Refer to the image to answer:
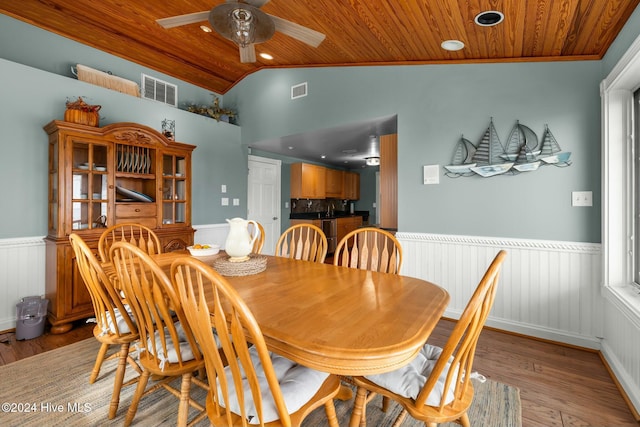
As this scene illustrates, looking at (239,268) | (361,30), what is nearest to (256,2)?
(361,30)

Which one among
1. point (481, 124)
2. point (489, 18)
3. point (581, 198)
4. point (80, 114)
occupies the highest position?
point (489, 18)

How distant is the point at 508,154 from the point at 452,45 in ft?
3.43

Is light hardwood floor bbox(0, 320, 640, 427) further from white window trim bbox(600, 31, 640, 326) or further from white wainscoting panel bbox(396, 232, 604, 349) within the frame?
white window trim bbox(600, 31, 640, 326)

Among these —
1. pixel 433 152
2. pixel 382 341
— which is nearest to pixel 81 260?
pixel 382 341

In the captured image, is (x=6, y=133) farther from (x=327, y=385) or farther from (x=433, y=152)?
(x=433, y=152)

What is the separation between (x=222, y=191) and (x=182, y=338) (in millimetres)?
3272

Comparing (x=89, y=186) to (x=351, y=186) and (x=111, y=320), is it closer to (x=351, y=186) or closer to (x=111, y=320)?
(x=111, y=320)

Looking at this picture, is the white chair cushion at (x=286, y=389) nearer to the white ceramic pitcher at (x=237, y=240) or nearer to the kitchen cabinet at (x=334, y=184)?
the white ceramic pitcher at (x=237, y=240)

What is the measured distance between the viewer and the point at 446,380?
1.02 meters

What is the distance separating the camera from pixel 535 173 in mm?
2621

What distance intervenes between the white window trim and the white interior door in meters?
4.33

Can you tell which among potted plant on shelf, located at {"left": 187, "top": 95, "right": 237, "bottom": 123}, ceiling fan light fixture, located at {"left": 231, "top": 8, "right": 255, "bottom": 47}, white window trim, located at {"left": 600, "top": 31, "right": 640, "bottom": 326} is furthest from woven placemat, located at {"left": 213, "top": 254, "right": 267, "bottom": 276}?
potted plant on shelf, located at {"left": 187, "top": 95, "right": 237, "bottom": 123}

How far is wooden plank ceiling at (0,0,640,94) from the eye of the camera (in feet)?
6.77

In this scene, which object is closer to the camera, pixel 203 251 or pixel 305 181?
pixel 203 251
